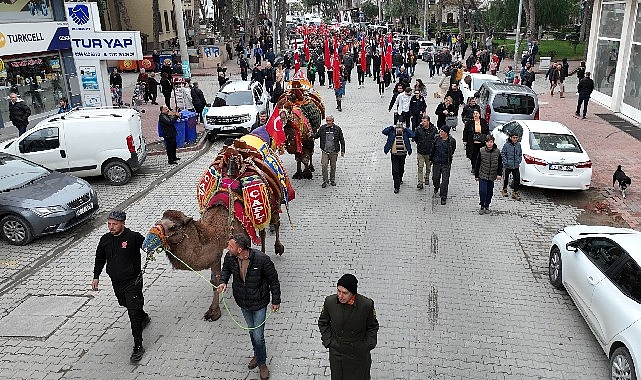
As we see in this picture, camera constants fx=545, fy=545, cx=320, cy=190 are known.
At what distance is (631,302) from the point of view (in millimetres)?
5906

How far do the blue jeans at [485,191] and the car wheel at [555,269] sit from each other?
2.78 metres

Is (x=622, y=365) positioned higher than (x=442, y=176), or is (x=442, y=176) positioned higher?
(x=442, y=176)

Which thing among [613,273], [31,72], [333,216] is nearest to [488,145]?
[333,216]

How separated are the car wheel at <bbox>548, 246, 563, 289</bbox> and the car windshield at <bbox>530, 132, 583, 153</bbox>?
4336 mm

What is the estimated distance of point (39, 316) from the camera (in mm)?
7727

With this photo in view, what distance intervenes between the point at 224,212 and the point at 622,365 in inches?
198

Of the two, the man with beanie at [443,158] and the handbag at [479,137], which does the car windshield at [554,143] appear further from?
the man with beanie at [443,158]

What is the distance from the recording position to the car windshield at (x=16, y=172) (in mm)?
10516

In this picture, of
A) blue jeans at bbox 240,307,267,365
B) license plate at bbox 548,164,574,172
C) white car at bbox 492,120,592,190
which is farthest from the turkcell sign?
blue jeans at bbox 240,307,267,365

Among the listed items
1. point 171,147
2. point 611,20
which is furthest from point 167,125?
point 611,20

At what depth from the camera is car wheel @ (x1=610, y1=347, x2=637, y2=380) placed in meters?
5.57

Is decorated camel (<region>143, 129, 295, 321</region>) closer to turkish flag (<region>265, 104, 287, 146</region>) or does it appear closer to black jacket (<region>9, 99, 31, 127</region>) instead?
turkish flag (<region>265, 104, 287, 146</region>)

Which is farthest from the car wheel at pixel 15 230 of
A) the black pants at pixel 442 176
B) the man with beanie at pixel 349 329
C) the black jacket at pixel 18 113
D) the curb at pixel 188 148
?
the black pants at pixel 442 176

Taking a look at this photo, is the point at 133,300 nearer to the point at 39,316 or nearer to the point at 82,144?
the point at 39,316
